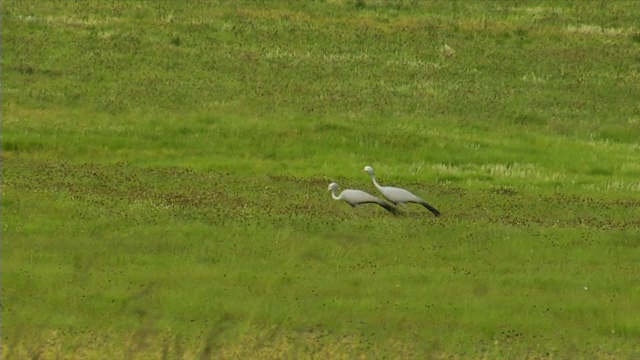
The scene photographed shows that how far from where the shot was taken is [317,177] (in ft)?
97.5

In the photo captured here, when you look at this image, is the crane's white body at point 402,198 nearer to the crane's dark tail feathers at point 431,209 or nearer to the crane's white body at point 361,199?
the crane's dark tail feathers at point 431,209

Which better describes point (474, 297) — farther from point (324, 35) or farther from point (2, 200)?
point (324, 35)

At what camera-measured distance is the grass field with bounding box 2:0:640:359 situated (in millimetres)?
17031

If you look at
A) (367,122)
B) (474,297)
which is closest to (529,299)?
(474,297)

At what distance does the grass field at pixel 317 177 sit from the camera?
17031mm

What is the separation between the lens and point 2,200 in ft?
75.2

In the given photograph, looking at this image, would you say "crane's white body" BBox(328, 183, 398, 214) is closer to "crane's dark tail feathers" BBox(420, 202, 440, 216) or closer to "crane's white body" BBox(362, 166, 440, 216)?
"crane's white body" BBox(362, 166, 440, 216)

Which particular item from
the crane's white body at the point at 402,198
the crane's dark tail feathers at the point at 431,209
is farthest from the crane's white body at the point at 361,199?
the crane's dark tail feathers at the point at 431,209

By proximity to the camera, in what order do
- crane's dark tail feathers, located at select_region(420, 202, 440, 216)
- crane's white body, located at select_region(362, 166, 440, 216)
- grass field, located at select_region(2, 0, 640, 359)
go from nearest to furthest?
grass field, located at select_region(2, 0, 640, 359), crane's dark tail feathers, located at select_region(420, 202, 440, 216), crane's white body, located at select_region(362, 166, 440, 216)

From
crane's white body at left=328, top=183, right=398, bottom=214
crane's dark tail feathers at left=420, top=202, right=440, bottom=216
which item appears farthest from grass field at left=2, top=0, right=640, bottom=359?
crane's dark tail feathers at left=420, top=202, right=440, bottom=216

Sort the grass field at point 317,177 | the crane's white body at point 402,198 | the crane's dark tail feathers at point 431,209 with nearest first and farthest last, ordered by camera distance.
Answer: the grass field at point 317,177 < the crane's dark tail feathers at point 431,209 < the crane's white body at point 402,198

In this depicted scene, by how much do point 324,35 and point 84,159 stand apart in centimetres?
1763

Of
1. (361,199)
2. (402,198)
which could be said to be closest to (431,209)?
(402,198)

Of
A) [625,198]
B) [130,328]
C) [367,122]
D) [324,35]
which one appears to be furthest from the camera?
[324,35]
